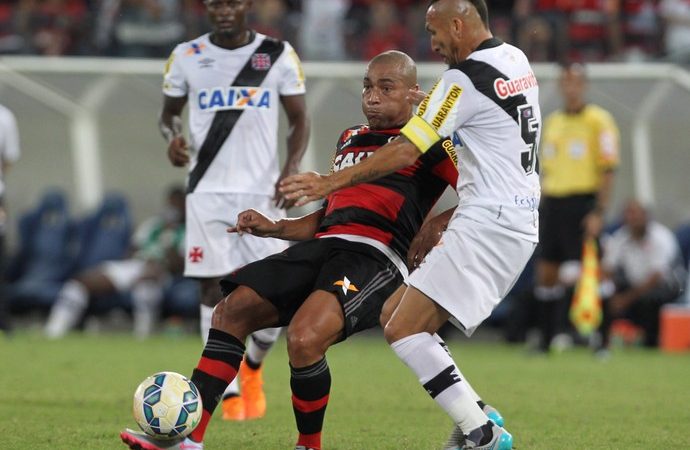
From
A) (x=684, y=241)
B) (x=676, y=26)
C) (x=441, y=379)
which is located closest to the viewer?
(x=441, y=379)

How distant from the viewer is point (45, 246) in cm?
1716

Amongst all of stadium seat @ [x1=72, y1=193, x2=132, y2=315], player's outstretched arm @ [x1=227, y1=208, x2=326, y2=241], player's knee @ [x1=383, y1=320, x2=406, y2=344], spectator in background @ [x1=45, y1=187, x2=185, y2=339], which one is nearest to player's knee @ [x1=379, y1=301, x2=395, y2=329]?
player's knee @ [x1=383, y1=320, x2=406, y2=344]

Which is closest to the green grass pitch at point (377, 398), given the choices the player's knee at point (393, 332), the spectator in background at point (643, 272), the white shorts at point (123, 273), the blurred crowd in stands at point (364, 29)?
the player's knee at point (393, 332)

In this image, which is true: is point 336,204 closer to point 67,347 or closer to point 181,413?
point 181,413

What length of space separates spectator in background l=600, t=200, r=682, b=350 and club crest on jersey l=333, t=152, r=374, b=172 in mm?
9128

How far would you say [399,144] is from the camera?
5.60m

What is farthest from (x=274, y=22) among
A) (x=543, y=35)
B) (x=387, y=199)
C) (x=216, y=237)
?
(x=387, y=199)

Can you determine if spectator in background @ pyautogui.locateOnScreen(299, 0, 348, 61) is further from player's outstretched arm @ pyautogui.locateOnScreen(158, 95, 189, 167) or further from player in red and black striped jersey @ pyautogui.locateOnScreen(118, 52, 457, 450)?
player in red and black striped jersey @ pyautogui.locateOnScreen(118, 52, 457, 450)

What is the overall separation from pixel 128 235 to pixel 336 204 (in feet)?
37.0

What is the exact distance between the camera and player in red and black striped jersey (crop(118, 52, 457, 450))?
584cm

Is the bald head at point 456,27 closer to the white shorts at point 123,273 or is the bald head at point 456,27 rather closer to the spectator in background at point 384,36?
the white shorts at point 123,273

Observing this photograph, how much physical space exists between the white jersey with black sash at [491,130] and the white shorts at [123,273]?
10.8m

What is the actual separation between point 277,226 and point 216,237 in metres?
2.03

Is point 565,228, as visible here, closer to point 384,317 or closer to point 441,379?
point 384,317
